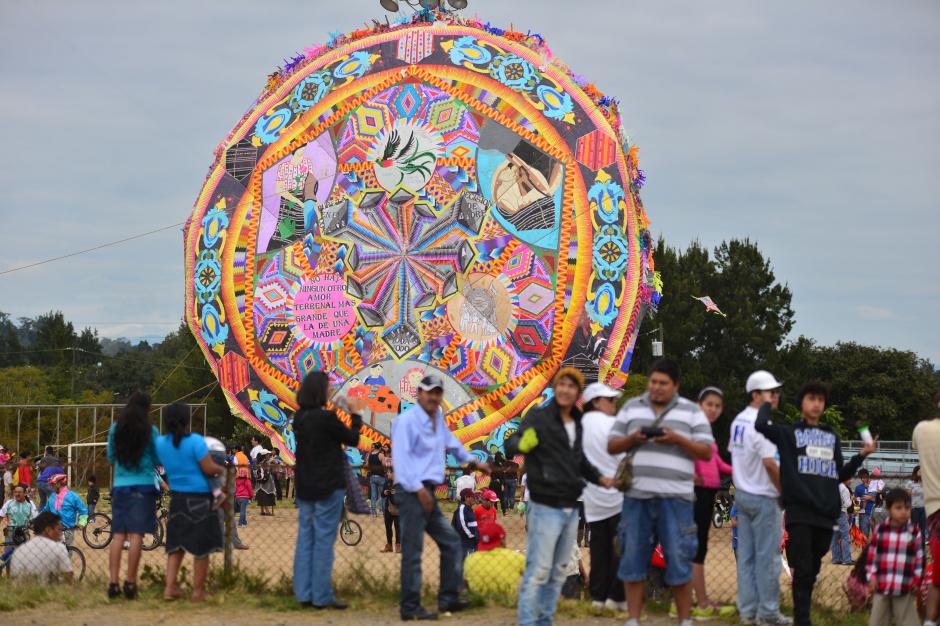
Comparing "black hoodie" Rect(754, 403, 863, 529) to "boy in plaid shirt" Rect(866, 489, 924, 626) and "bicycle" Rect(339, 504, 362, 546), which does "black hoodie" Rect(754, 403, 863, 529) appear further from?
"bicycle" Rect(339, 504, 362, 546)

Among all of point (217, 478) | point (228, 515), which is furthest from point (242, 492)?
point (217, 478)

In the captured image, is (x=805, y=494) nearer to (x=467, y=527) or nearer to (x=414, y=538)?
(x=414, y=538)

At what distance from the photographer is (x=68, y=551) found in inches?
508

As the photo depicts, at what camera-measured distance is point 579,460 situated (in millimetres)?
8141

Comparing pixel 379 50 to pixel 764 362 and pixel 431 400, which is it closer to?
pixel 431 400

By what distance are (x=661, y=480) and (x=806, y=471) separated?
4.41 ft

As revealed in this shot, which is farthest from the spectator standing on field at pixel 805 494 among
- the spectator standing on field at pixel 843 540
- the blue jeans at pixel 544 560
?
the spectator standing on field at pixel 843 540

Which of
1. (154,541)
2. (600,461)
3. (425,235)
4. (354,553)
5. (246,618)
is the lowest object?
(354,553)

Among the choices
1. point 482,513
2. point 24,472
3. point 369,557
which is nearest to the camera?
point 482,513

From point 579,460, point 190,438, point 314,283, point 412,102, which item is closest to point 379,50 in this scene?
point 412,102

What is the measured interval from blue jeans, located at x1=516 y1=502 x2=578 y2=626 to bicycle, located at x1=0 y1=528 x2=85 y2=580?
5232 millimetres

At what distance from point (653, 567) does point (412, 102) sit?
11761mm

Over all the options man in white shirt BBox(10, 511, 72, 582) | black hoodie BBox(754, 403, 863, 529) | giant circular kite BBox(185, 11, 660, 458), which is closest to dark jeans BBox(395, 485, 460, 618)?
black hoodie BBox(754, 403, 863, 529)

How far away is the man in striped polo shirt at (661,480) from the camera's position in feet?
26.0
